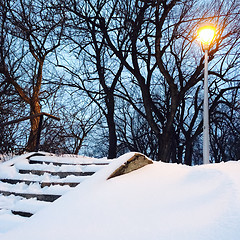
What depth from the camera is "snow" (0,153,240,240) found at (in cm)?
220

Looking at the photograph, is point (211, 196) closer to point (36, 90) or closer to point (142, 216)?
point (142, 216)

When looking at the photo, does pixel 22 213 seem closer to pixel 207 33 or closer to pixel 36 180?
pixel 36 180

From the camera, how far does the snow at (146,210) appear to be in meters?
2.20

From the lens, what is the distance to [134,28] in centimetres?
1129

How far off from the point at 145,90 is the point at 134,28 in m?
2.84

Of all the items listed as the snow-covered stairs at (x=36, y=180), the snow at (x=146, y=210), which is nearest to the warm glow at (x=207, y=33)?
the snow-covered stairs at (x=36, y=180)

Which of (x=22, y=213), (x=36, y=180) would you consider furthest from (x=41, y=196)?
(x=36, y=180)

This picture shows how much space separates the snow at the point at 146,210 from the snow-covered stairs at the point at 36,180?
0.49 metres

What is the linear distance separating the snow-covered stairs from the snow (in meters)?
0.49

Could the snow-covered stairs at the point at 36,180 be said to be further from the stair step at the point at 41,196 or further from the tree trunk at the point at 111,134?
the tree trunk at the point at 111,134

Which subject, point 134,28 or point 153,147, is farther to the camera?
point 153,147

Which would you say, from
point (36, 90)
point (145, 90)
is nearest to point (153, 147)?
point (145, 90)

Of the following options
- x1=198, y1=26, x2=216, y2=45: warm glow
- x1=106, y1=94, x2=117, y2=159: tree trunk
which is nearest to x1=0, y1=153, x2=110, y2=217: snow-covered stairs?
x1=198, y1=26, x2=216, y2=45: warm glow

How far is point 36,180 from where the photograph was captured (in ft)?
17.4
